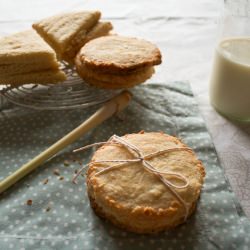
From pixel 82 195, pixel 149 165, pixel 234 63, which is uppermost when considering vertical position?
pixel 234 63

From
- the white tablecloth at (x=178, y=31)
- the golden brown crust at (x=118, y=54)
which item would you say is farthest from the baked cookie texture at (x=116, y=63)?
the white tablecloth at (x=178, y=31)

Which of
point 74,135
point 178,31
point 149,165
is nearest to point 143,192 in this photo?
point 149,165

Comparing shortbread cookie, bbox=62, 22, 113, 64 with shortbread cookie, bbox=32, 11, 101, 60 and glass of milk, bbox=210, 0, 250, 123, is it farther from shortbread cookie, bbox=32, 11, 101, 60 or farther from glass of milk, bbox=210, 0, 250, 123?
glass of milk, bbox=210, 0, 250, 123

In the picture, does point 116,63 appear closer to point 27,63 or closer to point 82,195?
point 27,63

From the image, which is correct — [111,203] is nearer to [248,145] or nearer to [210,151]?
[210,151]

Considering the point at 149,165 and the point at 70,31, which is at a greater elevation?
the point at 70,31

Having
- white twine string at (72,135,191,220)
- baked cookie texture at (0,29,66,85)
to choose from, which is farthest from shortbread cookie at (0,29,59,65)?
white twine string at (72,135,191,220)

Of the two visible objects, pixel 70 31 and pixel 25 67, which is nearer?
pixel 25 67

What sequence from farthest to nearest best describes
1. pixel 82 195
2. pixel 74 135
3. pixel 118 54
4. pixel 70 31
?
pixel 70 31 → pixel 118 54 → pixel 74 135 → pixel 82 195
